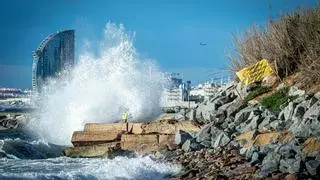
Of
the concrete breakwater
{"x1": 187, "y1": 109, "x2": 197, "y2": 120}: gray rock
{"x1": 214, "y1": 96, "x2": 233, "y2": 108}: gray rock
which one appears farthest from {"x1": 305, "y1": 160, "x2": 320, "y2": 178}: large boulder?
{"x1": 187, "y1": 109, "x2": 197, "y2": 120}: gray rock

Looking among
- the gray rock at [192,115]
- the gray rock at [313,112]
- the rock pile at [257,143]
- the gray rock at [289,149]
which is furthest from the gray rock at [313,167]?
the gray rock at [192,115]

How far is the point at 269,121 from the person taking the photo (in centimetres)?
1459

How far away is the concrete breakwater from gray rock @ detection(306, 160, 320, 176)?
6.03 m

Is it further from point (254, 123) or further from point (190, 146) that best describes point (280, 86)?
point (190, 146)

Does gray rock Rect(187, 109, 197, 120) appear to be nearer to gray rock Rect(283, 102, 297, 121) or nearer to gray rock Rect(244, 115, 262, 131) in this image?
gray rock Rect(244, 115, 262, 131)

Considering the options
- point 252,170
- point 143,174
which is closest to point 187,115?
point 143,174

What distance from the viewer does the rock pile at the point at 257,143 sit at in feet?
35.6

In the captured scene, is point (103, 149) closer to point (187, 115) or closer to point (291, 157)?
point (187, 115)

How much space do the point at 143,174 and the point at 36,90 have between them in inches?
4439

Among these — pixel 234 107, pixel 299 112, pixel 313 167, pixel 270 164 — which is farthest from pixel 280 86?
pixel 313 167

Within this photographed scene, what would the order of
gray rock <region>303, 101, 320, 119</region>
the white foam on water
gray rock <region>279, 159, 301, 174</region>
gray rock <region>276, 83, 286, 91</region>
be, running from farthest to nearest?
gray rock <region>276, 83, 286, 91</region> → gray rock <region>303, 101, 320, 119</region> → the white foam on water → gray rock <region>279, 159, 301, 174</region>

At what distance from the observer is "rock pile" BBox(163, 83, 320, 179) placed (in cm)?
1084

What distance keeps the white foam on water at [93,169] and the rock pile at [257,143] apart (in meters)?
0.72

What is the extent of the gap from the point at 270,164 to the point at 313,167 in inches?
40.8
